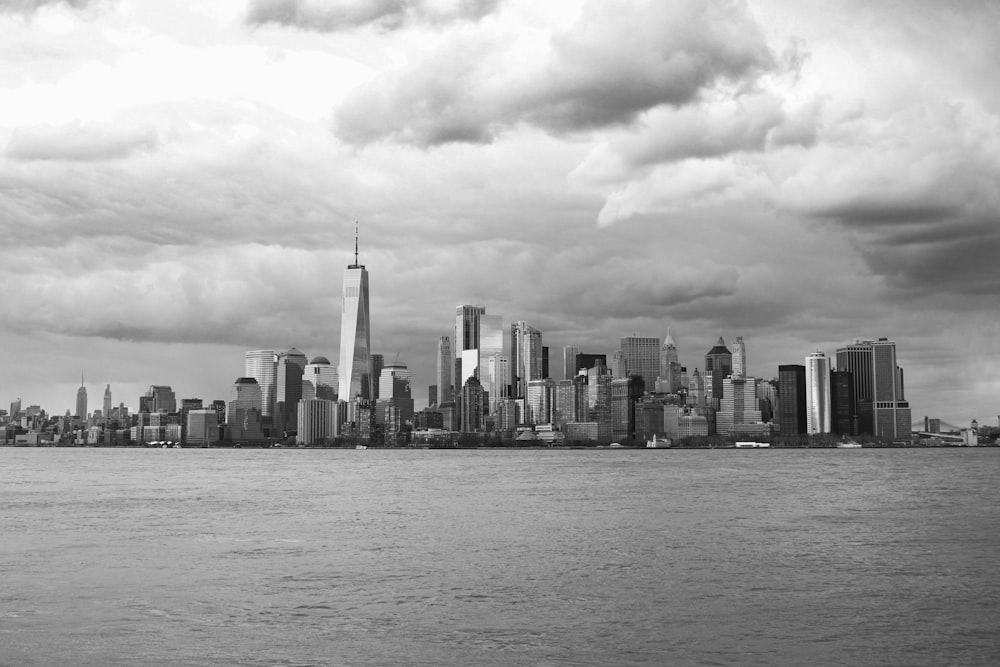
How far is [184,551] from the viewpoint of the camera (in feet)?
178

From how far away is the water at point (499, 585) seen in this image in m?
31.2

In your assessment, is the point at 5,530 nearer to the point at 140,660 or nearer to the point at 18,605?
the point at 18,605

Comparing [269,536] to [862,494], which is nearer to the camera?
[269,536]

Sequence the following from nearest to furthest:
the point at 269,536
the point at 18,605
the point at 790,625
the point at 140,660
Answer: the point at 140,660 < the point at 790,625 < the point at 18,605 < the point at 269,536

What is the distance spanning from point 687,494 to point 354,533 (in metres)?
51.2

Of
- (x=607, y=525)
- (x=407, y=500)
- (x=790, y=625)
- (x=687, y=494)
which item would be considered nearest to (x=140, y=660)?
(x=790, y=625)

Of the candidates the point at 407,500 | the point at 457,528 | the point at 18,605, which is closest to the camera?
the point at 18,605

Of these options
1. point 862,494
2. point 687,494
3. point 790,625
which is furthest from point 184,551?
point 862,494

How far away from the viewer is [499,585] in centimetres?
4347

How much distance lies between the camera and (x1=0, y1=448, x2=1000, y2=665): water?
102 feet

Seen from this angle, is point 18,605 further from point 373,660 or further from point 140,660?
point 373,660

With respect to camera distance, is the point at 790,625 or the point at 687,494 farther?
the point at 687,494

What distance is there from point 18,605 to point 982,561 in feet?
146

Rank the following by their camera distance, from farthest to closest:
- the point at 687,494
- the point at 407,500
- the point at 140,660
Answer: the point at 687,494
the point at 407,500
the point at 140,660
